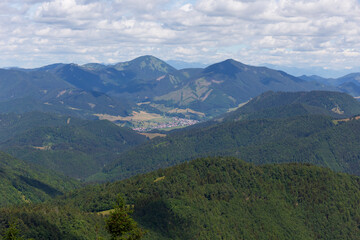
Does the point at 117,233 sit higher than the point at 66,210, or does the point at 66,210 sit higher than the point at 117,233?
the point at 117,233

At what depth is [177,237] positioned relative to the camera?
192875mm

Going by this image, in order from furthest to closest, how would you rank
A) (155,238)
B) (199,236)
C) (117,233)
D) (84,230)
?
(199,236)
(155,238)
(84,230)
(117,233)

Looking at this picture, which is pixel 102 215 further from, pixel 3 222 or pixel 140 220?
pixel 3 222

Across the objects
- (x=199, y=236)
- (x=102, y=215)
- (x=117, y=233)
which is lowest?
(x=199, y=236)

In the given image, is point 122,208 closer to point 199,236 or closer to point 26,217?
point 26,217

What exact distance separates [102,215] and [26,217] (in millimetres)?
40884

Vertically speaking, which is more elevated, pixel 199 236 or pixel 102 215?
pixel 102 215

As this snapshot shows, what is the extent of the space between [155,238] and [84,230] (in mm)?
34229

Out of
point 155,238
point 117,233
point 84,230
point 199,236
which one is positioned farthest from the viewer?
point 199,236

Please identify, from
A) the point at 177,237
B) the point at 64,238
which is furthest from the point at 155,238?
the point at 64,238

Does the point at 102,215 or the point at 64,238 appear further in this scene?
the point at 102,215

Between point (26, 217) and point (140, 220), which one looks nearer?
point (26, 217)

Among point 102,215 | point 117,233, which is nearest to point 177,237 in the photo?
point 102,215

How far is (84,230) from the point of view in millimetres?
171375
